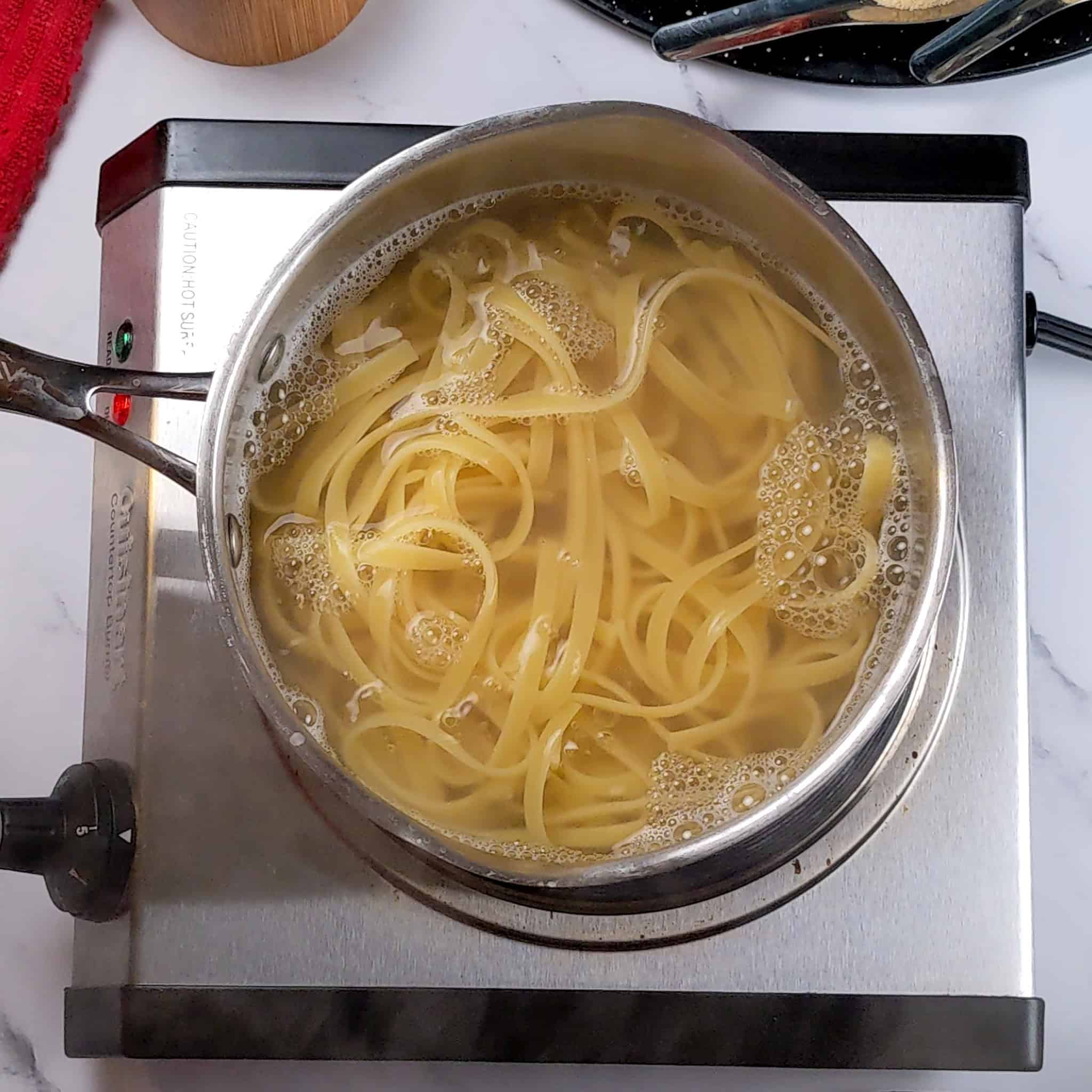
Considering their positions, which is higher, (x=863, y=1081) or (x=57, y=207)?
(x=57, y=207)

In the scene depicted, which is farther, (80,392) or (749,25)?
(749,25)

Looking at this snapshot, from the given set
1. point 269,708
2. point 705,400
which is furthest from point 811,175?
point 269,708

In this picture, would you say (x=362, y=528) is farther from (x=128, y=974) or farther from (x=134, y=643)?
(x=128, y=974)

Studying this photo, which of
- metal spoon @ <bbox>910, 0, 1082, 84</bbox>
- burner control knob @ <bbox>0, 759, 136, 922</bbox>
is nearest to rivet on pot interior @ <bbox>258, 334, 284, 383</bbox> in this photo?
burner control knob @ <bbox>0, 759, 136, 922</bbox>

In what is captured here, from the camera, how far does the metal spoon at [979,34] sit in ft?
2.46

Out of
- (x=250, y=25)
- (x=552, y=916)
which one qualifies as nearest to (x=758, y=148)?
(x=250, y=25)

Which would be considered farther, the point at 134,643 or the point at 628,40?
the point at 628,40

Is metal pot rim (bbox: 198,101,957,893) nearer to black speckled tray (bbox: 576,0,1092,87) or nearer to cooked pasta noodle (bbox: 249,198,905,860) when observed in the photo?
cooked pasta noodle (bbox: 249,198,905,860)

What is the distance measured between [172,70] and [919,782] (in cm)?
71

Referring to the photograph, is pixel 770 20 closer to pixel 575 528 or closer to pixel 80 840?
pixel 575 528

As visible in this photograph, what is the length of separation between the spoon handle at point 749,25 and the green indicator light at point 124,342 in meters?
0.39

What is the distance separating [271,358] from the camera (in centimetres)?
64

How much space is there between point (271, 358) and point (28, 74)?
0.38m

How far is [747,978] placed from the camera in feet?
2.23
